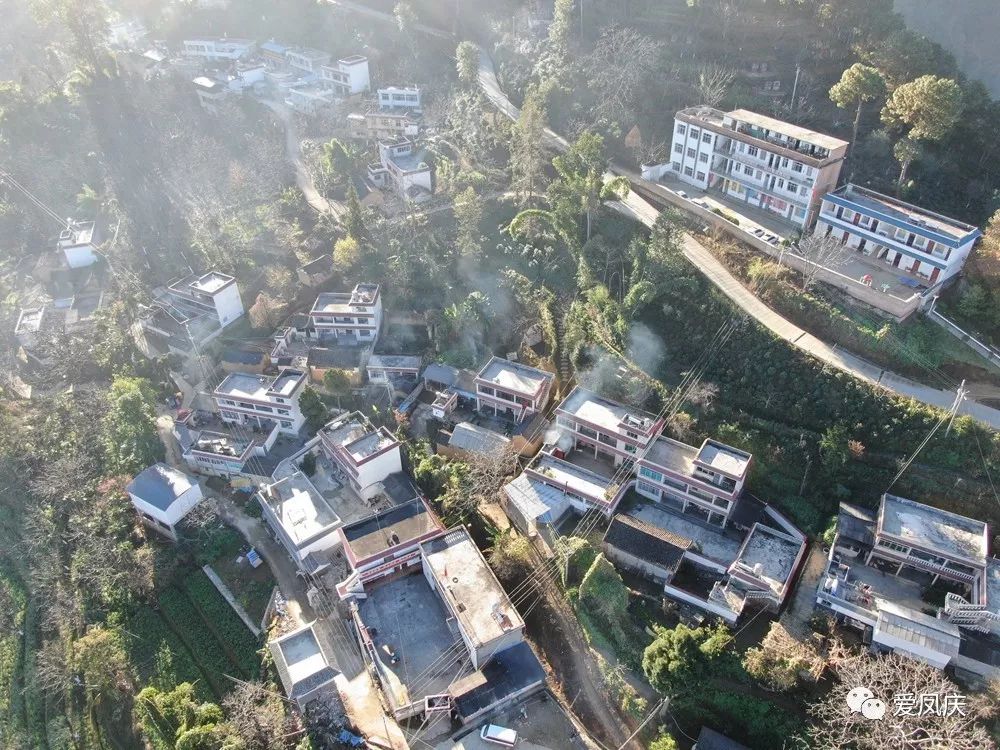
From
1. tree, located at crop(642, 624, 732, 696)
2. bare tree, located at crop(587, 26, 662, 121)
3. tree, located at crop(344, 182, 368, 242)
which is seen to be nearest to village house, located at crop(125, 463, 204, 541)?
tree, located at crop(344, 182, 368, 242)

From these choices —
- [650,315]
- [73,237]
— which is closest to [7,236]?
[73,237]

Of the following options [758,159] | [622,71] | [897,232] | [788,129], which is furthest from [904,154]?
[622,71]

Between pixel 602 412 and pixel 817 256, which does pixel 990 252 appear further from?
pixel 602 412

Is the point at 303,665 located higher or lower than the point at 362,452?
lower

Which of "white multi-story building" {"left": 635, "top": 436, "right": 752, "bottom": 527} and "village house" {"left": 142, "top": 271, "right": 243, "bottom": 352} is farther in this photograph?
"village house" {"left": 142, "top": 271, "right": 243, "bottom": 352}

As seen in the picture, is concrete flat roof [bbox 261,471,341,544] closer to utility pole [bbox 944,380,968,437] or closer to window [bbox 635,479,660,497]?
window [bbox 635,479,660,497]

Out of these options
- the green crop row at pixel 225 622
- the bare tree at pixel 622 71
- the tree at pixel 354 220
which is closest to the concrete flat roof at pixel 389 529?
the green crop row at pixel 225 622

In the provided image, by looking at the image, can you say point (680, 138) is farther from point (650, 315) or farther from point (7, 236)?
point (7, 236)
